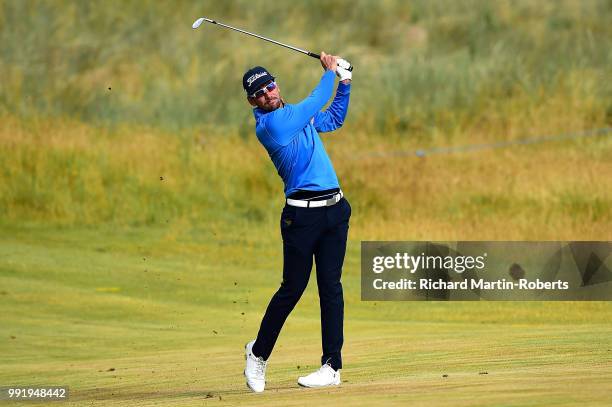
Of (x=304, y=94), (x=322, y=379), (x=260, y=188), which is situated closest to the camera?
(x=322, y=379)

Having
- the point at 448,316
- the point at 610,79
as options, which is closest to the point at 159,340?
the point at 448,316

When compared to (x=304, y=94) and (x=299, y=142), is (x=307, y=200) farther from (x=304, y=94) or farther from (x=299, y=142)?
(x=304, y=94)

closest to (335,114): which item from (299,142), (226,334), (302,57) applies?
(299,142)

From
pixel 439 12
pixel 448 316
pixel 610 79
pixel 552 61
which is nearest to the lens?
pixel 448 316

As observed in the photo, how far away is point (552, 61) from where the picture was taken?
3800 centimetres

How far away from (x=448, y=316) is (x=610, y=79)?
19.9m

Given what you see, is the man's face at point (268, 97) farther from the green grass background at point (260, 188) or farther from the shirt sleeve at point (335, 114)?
the green grass background at point (260, 188)

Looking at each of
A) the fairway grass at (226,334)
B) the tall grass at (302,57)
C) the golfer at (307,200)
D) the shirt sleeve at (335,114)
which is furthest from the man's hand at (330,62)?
the tall grass at (302,57)

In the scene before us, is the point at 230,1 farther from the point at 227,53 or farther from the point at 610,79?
the point at 610,79

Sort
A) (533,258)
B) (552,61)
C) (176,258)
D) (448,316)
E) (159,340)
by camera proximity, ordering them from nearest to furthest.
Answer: (159,340) → (448,316) → (533,258) → (176,258) → (552,61)

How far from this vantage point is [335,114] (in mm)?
10180

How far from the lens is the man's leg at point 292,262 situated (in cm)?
988

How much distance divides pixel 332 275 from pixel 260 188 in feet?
55.7

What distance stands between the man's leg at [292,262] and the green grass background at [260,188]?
423 millimetres
